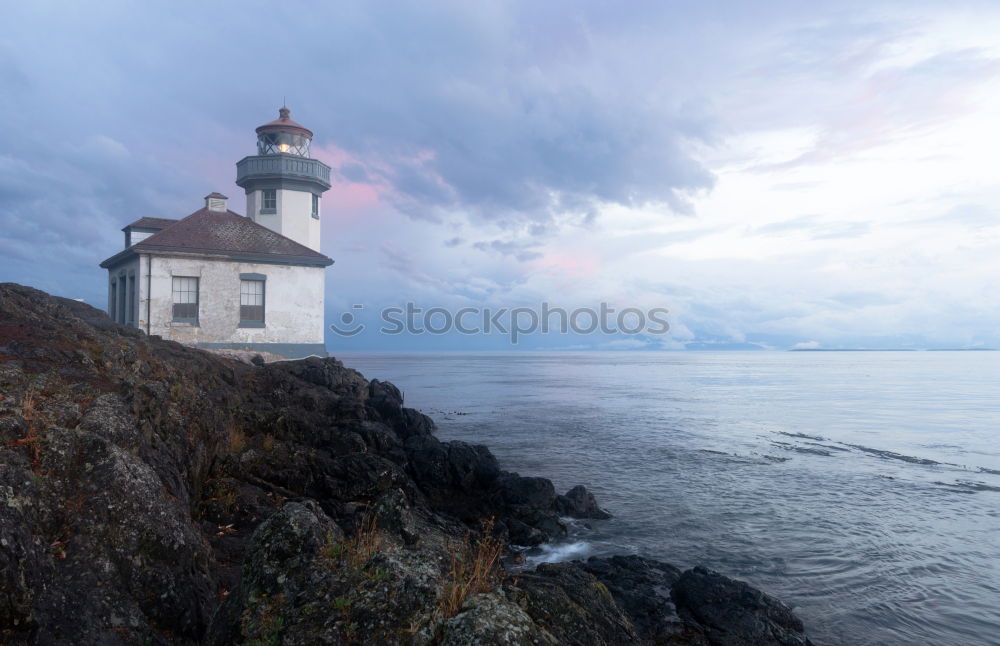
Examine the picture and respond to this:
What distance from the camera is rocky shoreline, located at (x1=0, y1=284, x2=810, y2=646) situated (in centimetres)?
407

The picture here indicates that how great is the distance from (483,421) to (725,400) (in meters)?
20.8

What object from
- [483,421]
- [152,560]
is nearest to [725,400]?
[483,421]

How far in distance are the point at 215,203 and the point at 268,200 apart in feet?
15.9

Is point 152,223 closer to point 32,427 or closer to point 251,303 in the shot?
point 251,303

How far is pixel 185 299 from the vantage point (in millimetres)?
29375

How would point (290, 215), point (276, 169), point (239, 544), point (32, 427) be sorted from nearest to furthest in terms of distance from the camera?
point (32, 427), point (239, 544), point (276, 169), point (290, 215)

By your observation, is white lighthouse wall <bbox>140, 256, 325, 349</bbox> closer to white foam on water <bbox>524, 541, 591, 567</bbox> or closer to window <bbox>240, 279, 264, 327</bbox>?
window <bbox>240, 279, 264, 327</bbox>

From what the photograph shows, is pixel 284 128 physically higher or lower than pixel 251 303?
higher

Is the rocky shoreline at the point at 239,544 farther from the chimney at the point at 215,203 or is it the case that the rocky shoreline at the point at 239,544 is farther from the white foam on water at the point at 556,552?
the chimney at the point at 215,203

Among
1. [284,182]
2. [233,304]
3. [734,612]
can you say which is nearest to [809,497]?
[734,612]

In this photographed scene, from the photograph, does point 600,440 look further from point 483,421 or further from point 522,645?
point 522,645

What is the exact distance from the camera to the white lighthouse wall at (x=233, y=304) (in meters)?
28.8

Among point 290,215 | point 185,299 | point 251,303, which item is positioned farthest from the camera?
point 290,215

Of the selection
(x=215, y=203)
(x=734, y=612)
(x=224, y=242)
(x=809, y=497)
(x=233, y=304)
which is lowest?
(x=809, y=497)
